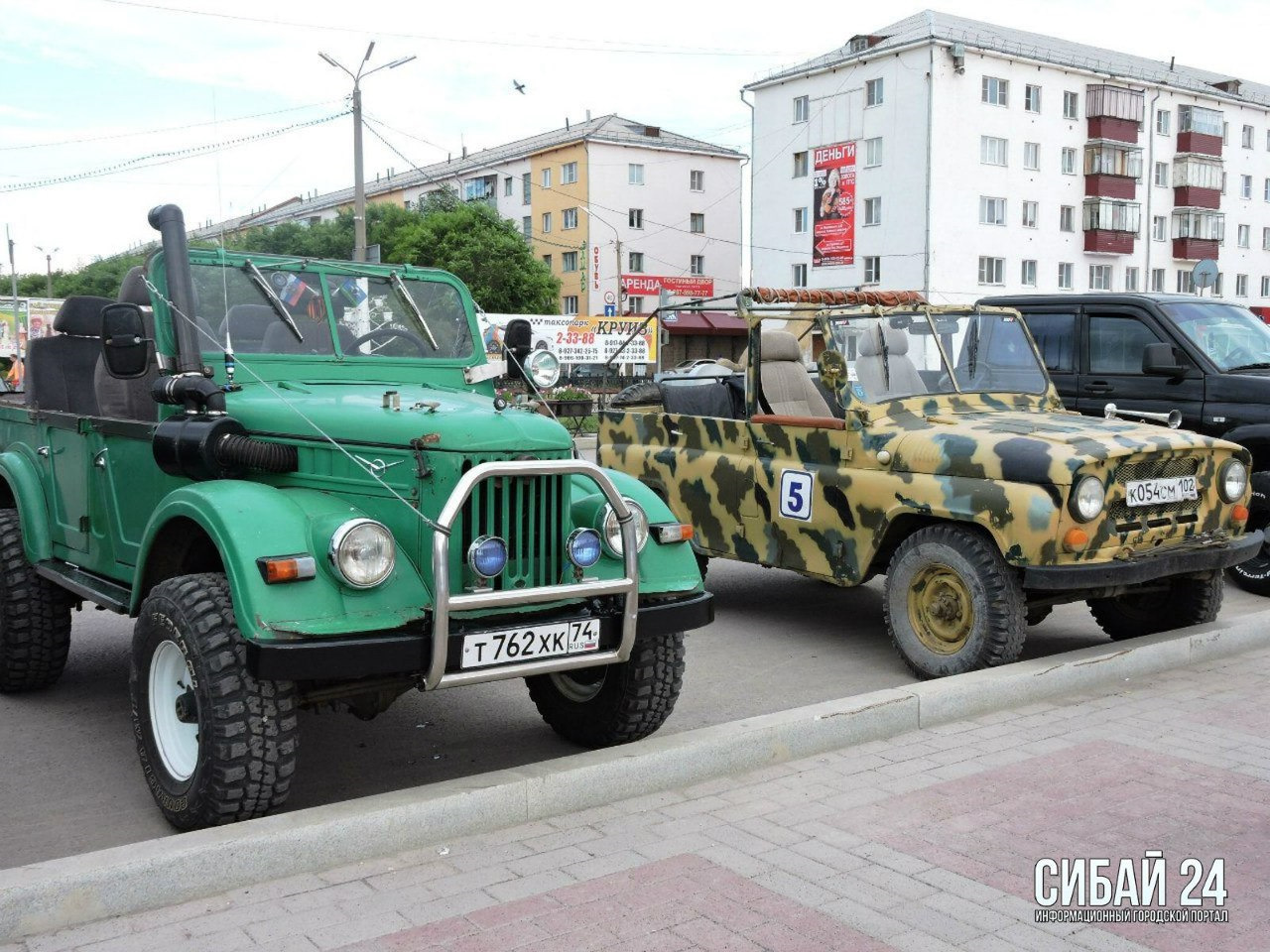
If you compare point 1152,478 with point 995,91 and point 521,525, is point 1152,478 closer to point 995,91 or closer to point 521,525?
point 521,525

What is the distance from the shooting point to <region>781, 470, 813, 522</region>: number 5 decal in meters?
7.32

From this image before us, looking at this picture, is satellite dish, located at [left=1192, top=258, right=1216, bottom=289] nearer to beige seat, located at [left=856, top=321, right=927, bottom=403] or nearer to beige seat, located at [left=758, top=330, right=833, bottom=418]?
beige seat, located at [left=758, top=330, right=833, bottom=418]

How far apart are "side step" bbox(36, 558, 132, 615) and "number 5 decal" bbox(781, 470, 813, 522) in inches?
147

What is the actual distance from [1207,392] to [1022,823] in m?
5.47

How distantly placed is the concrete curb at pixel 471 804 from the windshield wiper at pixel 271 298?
7.41 feet

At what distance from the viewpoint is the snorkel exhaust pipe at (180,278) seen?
5125mm

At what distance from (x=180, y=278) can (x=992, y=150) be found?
46.5 meters

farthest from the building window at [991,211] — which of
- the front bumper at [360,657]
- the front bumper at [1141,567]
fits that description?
the front bumper at [360,657]

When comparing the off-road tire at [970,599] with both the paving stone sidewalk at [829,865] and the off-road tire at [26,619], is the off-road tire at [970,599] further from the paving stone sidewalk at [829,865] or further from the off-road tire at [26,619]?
the off-road tire at [26,619]

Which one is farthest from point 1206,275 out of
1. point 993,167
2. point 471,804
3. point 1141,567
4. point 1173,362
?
point 993,167

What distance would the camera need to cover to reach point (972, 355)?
A: 7.78 metres

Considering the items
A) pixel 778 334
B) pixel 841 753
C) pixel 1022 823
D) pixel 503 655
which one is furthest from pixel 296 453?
pixel 778 334

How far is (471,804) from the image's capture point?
4301 mm

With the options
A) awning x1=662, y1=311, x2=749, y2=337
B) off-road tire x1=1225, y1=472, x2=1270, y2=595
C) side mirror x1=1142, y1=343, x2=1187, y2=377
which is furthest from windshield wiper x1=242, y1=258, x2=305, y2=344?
awning x1=662, y1=311, x2=749, y2=337
